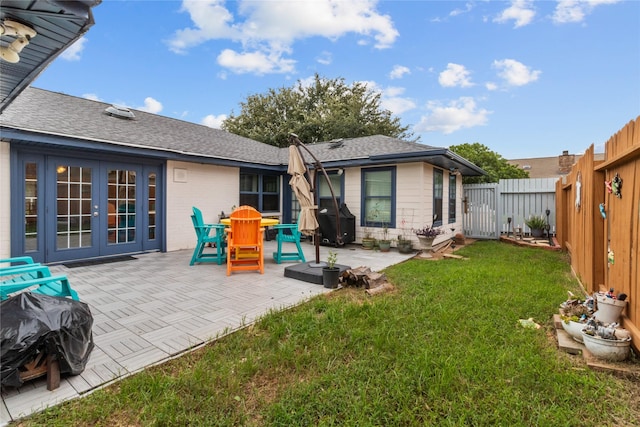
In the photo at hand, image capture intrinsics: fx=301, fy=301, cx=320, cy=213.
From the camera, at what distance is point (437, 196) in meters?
8.62

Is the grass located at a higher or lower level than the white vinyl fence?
lower

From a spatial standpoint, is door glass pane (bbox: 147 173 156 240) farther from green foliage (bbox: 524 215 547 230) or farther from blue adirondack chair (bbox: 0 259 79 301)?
green foliage (bbox: 524 215 547 230)

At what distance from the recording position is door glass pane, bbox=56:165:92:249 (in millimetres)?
5711

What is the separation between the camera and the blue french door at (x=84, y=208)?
5402 millimetres

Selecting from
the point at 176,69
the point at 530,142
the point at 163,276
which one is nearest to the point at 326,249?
the point at 163,276

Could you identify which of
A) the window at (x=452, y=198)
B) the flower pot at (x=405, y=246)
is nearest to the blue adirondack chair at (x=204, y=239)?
the flower pot at (x=405, y=246)

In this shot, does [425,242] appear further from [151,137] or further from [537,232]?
[151,137]

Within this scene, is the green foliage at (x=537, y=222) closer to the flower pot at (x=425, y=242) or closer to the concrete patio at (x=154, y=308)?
the flower pot at (x=425, y=242)

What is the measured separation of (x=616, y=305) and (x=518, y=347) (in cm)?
84

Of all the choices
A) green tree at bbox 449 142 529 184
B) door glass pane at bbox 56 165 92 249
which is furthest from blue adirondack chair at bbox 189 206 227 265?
green tree at bbox 449 142 529 184

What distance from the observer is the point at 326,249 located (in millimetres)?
7738

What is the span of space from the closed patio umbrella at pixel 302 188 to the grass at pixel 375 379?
1886 mm

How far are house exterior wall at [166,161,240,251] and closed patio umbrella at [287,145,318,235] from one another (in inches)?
155

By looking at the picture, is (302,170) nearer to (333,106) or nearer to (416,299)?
(416,299)
